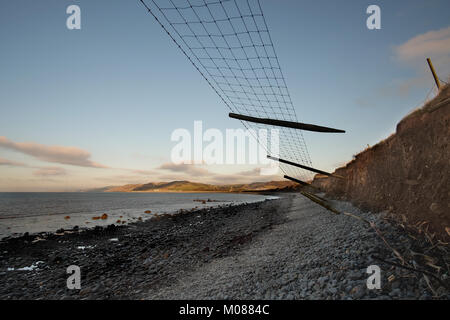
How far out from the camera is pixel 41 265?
1022 centimetres

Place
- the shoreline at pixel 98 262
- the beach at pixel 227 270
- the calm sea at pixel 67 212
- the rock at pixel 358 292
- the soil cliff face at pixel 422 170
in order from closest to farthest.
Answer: the rock at pixel 358 292 → the beach at pixel 227 270 → the soil cliff face at pixel 422 170 → the shoreline at pixel 98 262 → the calm sea at pixel 67 212

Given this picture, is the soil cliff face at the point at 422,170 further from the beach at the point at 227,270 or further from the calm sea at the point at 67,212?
the calm sea at the point at 67,212

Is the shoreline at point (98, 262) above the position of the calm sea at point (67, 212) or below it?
above

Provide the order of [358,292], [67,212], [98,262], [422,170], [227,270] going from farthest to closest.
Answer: [67,212] < [98,262] < [227,270] < [422,170] < [358,292]

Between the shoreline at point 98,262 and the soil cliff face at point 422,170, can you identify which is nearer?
the soil cliff face at point 422,170

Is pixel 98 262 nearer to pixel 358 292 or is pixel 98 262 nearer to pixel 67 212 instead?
pixel 358 292

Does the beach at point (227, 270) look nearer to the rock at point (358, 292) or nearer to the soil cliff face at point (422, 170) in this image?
the rock at point (358, 292)

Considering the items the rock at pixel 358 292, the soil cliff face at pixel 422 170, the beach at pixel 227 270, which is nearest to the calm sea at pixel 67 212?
the beach at pixel 227 270

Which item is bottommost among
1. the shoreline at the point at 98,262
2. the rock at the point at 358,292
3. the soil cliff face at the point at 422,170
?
the shoreline at the point at 98,262

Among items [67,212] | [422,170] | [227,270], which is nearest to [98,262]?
[227,270]

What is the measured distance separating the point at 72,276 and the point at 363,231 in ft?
38.6

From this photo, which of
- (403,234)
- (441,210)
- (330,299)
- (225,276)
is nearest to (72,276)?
(225,276)

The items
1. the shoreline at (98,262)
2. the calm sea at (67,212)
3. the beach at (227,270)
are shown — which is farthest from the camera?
the calm sea at (67,212)
